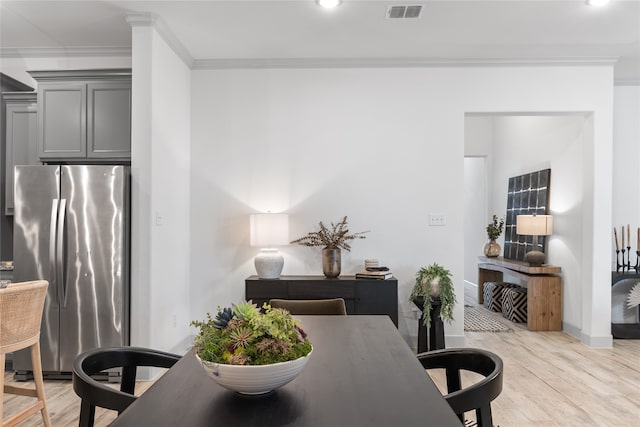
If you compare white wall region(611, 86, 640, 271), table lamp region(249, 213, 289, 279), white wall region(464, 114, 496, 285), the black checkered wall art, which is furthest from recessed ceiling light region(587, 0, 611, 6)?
white wall region(464, 114, 496, 285)

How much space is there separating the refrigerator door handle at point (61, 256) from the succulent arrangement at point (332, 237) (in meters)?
1.98

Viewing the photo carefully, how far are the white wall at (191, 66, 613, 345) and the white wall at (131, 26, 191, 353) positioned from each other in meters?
0.36

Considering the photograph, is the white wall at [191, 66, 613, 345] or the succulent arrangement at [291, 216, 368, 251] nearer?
the succulent arrangement at [291, 216, 368, 251]

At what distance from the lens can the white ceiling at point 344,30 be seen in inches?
137

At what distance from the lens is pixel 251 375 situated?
3.92 feet

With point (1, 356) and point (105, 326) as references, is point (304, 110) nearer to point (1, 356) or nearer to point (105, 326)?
point (105, 326)

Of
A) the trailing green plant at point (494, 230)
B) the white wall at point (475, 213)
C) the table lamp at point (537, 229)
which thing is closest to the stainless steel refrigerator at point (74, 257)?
the table lamp at point (537, 229)

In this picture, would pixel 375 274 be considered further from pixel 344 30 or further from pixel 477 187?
pixel 477 187

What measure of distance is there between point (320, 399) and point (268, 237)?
3.04 meters

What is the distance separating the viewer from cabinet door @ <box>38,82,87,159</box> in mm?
3877

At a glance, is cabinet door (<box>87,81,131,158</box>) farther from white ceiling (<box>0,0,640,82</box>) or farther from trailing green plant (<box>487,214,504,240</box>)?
trailing green plant (<box>487,214,504,240</box>)

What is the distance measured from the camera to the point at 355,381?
4.53ft

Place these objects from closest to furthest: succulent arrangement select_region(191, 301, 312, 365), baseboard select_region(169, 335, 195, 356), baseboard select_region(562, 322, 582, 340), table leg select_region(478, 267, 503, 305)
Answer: succulent arrangement select_region(191, 301, 312, 365)
baseboard select_region(169, 335, 195, 356)
baseboard select_region(562, 322, 582, 340)
table leg select_region(478, 267, 503, 305)

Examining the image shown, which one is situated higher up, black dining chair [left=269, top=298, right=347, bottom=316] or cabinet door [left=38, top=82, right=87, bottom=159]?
cabinet door [left=38, top=82, right=87, bottom=159]
